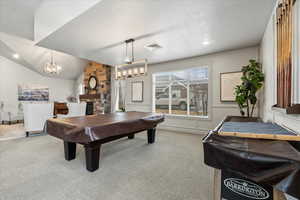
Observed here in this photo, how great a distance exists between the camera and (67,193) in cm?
156

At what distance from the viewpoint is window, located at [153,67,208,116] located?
14.3 feet

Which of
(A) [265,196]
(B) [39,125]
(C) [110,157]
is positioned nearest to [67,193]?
(C) [110,157]

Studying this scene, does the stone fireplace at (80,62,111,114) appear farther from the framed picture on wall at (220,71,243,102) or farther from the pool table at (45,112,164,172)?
the framed picture on wall at (220,71,243,102)

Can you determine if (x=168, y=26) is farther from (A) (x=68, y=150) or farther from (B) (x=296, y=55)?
(A) (x=68, y=150)

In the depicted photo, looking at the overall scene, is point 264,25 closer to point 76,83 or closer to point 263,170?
point 263,170

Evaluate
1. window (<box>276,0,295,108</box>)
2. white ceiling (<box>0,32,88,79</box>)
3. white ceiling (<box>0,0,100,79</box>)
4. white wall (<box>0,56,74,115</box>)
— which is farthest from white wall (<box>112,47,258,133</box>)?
white wall (<box>0,56,74,115</box>)

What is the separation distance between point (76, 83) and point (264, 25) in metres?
8.92

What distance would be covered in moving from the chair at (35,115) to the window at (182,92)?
3697 mm

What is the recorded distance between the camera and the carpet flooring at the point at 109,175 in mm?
1559

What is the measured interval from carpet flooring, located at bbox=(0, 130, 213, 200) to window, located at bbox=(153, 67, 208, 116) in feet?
5.93

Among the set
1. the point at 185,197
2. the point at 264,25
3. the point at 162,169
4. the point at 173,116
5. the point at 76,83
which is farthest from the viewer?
the point at 76,83

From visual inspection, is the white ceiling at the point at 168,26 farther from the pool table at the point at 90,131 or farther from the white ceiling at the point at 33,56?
the white ceiling at the point at 33,56

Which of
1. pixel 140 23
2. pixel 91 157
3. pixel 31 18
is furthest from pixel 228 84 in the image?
pixel 31 18

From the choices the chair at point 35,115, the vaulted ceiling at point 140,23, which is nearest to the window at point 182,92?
the vaulted ceiling at point 140,23
